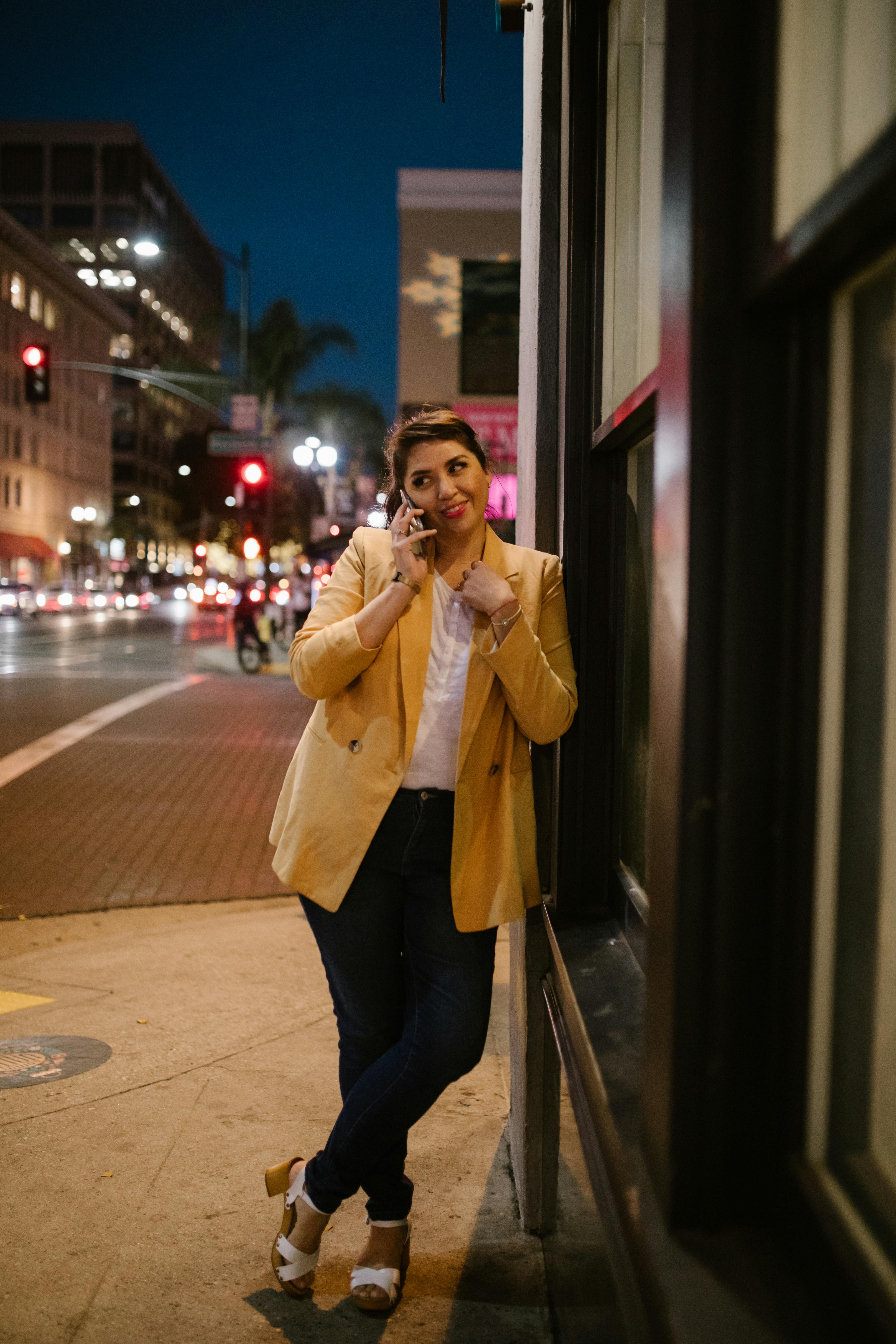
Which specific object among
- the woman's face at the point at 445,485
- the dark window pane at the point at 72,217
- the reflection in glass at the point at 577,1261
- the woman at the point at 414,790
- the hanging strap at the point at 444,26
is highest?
the dark window pane at the point at 72,217

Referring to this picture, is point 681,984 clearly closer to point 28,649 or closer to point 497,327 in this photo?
point 497,327

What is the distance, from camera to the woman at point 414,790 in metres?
2.39

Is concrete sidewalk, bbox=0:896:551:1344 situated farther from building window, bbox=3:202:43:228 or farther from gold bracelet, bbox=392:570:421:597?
building window, bbox=3:202:43:228

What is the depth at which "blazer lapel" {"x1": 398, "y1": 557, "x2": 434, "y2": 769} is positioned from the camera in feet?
7.88

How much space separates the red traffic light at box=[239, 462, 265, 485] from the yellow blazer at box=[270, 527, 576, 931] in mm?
20155

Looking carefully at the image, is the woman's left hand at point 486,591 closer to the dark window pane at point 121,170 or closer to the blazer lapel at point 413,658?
the blazer lapel at point 413,658

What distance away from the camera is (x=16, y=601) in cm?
4919

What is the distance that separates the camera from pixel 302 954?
17.2 feet

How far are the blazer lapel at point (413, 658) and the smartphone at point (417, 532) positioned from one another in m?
0.06

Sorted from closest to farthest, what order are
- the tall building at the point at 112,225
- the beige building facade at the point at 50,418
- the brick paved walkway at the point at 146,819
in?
the brick paved walkway at the point at 146,819 < the beige building facade at the point at 50,418 < the tall building at the point at 112,225

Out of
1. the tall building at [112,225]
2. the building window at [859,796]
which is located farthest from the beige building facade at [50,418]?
the building window at [859,796]

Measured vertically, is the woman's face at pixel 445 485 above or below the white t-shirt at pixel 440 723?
above

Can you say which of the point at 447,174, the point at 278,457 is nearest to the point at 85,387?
the point at 278,457

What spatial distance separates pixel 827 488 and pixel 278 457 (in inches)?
2150
